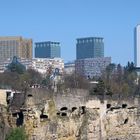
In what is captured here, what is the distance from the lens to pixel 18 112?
31.9 meters

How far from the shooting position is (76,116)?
3450 centimetres

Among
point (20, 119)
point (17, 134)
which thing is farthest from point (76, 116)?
point (17, 134)

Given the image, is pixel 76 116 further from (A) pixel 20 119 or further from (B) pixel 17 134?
(B) pixel 17 134

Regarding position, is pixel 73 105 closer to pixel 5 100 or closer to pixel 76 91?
pixel 76 91

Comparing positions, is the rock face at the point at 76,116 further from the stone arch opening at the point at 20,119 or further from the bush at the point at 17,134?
the bush at the point at 17,134

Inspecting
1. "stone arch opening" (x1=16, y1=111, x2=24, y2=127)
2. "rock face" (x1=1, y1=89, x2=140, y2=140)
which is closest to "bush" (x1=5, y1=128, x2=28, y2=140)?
"rock face" (x1=1, y1=89, x2=140, y2=140)

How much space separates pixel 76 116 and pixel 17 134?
4.70 meters

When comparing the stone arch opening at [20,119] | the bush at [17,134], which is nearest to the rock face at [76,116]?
the stone arch opening at [20,119]

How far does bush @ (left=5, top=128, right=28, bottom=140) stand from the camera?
30766 mm

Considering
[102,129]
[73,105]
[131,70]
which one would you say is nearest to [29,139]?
[73,105]

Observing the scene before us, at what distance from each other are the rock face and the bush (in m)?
0.43

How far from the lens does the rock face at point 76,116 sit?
31891 millimetres

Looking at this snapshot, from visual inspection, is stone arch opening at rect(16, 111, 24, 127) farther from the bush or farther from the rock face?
the bush

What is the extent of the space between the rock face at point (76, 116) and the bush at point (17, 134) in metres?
0.43
